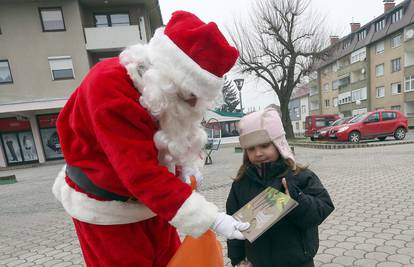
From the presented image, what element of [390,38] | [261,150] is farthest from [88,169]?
[390,38]

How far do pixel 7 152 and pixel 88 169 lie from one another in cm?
1681

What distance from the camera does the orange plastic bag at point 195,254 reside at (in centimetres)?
127

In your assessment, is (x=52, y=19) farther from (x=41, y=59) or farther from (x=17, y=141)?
(x=17, y=141)

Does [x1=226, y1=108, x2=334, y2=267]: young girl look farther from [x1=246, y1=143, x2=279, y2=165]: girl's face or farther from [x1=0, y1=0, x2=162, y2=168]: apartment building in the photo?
[x1=0, y1=0, x2=162, y2=168]: apartment building

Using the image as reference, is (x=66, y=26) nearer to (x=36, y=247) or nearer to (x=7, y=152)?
(x=7, y=152)

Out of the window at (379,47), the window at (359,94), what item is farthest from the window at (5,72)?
the window at (359,94)

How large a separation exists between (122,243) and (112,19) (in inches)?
640

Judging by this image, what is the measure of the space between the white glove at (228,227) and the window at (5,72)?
16198mm

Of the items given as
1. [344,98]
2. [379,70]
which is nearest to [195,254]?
[379,70]

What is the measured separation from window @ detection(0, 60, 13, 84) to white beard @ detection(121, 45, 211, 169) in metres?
15.9

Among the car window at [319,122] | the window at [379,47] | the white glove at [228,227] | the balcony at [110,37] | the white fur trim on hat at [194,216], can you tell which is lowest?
the car window at [319,122]

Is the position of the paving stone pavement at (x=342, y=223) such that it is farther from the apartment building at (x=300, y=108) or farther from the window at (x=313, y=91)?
the apartment building at (x=300, y=108)

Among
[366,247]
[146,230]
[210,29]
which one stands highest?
[210,29]

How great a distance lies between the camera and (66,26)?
14133mm
